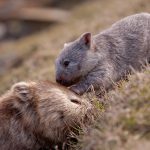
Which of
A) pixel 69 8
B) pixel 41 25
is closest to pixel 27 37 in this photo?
pixel 41 25

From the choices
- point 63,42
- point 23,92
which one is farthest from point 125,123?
point 63,42

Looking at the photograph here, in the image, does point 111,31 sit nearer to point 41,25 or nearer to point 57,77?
point 57,77

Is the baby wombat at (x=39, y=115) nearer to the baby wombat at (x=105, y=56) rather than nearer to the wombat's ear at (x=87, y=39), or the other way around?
the baby wombat at (x=105, y=56)

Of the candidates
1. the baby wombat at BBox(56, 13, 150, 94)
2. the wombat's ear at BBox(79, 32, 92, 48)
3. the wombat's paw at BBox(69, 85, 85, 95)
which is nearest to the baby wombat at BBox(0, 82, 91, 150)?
the wombat's paw at BBox(69, 85, 85, 95)

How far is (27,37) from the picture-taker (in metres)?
24.9

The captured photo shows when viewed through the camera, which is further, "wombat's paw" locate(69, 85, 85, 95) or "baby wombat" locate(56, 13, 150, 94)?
"baby wombat" locate(56, 13, 150, 94)

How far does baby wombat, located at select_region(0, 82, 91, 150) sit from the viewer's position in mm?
8031

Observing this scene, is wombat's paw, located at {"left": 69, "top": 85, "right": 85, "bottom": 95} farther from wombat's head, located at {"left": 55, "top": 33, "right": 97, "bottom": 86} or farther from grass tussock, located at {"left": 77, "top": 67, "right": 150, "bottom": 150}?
grass tussock, located at {"left": 77, "top": 67, "right": 150, "bottom": 150}

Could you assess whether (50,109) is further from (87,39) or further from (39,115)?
(87,39)

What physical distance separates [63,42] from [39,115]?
939 cm

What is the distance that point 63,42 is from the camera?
17.4 meters

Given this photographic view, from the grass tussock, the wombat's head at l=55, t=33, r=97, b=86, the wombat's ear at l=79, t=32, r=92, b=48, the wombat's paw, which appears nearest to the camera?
the grass tussock

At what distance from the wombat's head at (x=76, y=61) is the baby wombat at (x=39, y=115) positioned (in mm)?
751

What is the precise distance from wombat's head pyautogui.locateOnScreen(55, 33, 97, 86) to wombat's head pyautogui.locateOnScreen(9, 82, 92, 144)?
767 millimetres
